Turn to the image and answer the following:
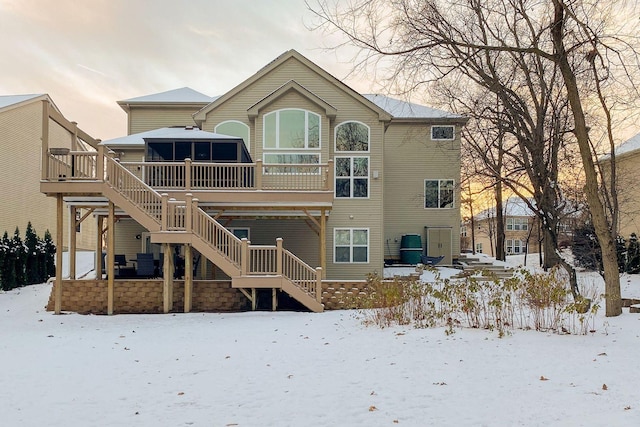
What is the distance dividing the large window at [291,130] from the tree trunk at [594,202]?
9147 mm

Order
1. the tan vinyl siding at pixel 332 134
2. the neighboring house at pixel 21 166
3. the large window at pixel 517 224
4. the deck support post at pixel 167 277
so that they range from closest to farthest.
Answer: the deck support post at pixel 167 277 → the tan vinyl siding at pixel 332 134 → the neighboring house at pixel 21 166 → the large window at pixel 517 224

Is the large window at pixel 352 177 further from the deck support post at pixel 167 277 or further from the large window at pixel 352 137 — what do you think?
the deck support post at pixel 167 277

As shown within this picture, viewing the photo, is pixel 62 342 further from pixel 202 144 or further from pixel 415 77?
pixel 415 77

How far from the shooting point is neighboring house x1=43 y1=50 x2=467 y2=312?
1345 centimetres

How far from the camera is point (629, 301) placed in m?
11.6

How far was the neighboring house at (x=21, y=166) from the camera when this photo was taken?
22.8 m

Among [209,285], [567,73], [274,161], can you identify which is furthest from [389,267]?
[567,73]

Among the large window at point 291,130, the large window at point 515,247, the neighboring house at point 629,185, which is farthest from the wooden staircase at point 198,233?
the large window at point 515,247

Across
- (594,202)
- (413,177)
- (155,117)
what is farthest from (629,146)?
(155,117)

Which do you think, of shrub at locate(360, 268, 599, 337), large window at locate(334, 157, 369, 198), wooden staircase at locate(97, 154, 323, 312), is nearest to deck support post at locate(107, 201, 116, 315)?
wooden staircase at locate(97, 154, 323, 312)

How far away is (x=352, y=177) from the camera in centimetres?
1873

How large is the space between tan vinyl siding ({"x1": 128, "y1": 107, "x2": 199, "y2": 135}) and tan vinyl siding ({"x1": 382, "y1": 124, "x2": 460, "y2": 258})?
959cm

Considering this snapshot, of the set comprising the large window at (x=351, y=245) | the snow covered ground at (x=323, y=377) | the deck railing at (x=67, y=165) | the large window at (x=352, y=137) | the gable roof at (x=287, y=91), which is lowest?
the snow covered ground at (x=323, y=377)

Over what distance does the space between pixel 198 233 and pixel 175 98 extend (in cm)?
1142
